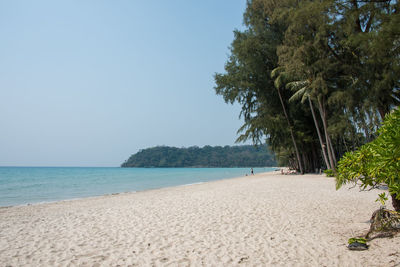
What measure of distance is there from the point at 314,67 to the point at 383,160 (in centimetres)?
1088

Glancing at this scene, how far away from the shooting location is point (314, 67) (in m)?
12.2

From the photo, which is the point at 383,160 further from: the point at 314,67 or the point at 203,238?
the point at 314,67

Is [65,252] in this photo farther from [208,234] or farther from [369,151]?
[369,151]

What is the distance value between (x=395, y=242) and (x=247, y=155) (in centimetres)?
12664

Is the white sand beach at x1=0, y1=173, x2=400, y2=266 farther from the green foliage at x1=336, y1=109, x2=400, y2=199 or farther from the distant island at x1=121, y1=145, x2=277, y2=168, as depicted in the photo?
the distant island at x1=121, y1=145, x2=277, y2=168

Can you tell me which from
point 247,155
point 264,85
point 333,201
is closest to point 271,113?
point 264,85

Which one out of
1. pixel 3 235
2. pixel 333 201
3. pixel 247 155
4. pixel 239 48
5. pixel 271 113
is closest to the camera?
pixel 3 235

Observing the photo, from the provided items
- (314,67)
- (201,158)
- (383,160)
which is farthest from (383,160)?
(201,158)

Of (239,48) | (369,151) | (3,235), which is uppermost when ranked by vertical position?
(239,48)

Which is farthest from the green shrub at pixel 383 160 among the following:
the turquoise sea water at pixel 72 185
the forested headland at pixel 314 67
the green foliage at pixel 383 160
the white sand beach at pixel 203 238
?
the turquoise sea water at pixel 72 185

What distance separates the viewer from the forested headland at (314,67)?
333 inches

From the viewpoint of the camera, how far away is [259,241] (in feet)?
15.0

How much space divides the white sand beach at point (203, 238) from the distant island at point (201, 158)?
392 feet

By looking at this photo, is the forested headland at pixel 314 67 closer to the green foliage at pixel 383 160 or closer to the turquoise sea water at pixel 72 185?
the green foliage at pixel 383 160
